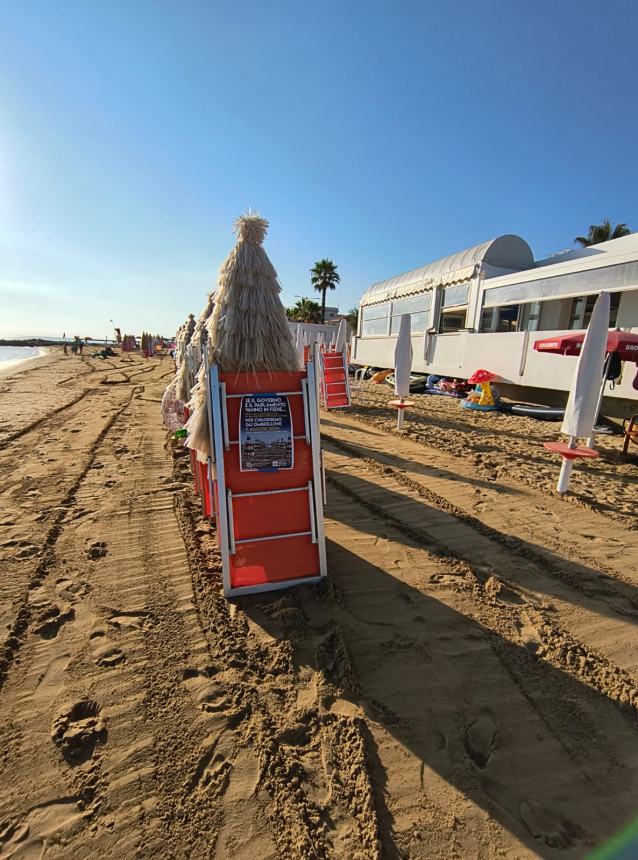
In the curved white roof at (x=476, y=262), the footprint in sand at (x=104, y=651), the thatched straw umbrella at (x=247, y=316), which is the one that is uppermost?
the curved white roof at (x=476, y=262)

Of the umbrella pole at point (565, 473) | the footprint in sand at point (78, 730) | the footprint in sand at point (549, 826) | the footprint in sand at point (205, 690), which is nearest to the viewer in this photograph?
the footprint in sand at point (549, 826)

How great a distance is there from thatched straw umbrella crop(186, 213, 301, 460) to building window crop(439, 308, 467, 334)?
1620 centimetres

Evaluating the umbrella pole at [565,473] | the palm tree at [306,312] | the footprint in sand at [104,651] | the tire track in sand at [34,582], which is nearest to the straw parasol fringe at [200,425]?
the footprint in sand at [104,651]

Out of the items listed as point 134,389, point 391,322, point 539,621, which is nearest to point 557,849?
point 539,621

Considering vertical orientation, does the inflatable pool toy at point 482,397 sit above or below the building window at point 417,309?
below

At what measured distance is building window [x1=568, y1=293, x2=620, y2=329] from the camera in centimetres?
1266

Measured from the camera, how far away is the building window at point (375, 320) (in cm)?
2202

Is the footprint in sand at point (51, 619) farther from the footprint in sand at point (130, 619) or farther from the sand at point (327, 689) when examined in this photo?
the footprint in sand at point (130, 619)

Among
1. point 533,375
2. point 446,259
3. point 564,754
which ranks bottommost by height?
point 564,754

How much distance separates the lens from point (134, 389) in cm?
1442

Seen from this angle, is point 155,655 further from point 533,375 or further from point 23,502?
point 533,375

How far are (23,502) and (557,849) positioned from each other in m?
5.32

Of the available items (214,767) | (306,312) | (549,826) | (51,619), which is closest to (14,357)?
(306,312)

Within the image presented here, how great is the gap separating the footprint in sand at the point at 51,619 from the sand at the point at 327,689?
0.02 m
